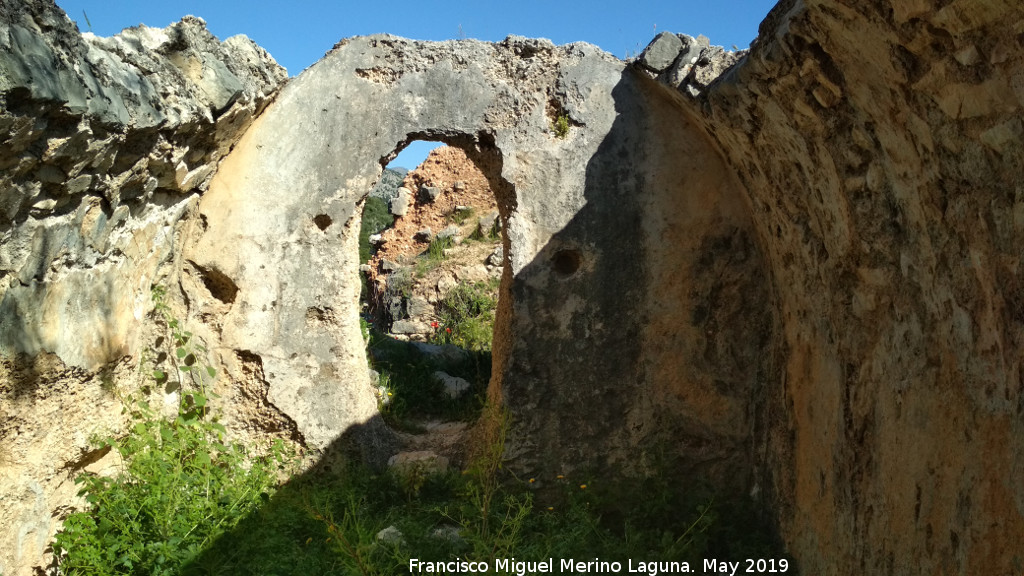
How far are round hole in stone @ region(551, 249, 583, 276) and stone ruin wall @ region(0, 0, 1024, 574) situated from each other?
0.08 ft

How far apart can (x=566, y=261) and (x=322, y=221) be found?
4.75 ft

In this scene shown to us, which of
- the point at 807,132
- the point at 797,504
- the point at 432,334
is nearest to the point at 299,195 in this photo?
the point at 807,132

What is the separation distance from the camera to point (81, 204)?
3.63 m

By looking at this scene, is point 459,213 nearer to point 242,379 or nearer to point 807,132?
point 242,379

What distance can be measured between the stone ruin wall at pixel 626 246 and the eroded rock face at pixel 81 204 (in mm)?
16

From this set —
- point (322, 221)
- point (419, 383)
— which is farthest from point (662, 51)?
point (419, 383)

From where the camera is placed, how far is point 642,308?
5.12 m

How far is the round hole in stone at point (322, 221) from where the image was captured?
511cm

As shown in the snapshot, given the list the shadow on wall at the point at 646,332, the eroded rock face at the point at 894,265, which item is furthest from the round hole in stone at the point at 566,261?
the eroded rock face at the point at 894,265

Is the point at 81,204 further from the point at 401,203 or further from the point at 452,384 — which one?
the point at 401,203

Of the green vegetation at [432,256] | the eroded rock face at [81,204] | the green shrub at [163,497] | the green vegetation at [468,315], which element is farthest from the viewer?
the green vegetation at [432,256]

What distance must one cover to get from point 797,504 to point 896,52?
2.38 metres

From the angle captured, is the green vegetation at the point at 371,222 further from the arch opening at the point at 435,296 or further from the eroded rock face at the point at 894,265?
the eroded rock face at the point at 894,265

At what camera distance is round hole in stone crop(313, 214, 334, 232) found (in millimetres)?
5105
